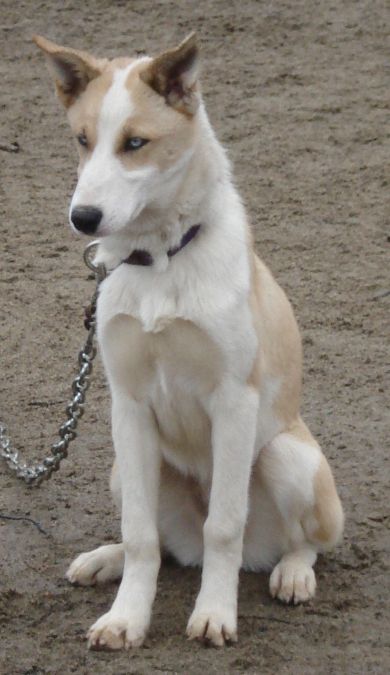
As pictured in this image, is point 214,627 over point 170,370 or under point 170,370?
under

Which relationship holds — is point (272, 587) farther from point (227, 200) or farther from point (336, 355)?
point (336, 355)

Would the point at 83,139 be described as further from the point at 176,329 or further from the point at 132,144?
the point at 176,329

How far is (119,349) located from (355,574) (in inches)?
45.3

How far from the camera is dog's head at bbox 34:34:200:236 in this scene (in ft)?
11.6

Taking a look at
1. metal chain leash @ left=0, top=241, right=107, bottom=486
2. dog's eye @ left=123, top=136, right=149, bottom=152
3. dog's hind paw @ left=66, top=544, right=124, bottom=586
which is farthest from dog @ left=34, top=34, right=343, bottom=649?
metal chain leash @ left=0, top=241, right=107, bottom=486

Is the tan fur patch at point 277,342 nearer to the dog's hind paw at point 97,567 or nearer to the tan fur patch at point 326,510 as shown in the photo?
the tan fur patch at point 326,510

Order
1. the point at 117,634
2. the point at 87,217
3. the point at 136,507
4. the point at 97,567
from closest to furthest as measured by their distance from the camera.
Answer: the point at 87,217, the point at 117,634, the point at 136,507, the point at 97,567

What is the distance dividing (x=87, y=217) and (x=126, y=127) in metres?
0.29

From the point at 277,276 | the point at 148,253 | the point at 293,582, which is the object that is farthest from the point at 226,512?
the point at 277,276

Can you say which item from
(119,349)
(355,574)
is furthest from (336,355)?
(119,349)

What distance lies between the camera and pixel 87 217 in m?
3.49

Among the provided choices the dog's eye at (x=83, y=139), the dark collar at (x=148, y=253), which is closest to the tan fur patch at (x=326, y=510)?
the dark collar at (x=148, y=253)

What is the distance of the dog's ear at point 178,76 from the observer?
12.1ft

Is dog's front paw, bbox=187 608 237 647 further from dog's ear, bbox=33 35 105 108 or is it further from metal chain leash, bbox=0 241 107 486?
dog's ear, bbox=33 35 105 108
